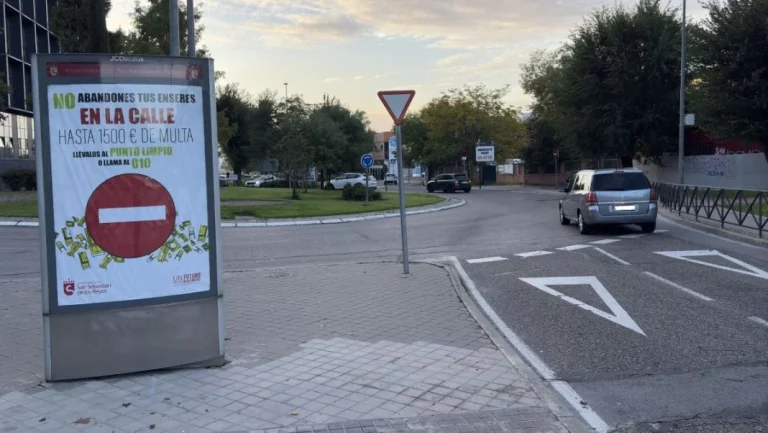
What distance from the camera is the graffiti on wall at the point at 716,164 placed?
1367 inches

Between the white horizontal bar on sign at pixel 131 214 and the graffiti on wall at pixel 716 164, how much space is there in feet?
115

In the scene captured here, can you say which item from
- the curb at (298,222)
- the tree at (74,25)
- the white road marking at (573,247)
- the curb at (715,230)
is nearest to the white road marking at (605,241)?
the white road marking at (573,247)

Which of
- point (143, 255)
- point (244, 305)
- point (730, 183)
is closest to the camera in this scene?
point (143, 255)

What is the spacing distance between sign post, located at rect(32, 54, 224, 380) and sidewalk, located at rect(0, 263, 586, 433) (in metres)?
0.33

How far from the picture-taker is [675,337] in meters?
7.01

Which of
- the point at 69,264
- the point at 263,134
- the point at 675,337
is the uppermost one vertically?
the point at 263,134

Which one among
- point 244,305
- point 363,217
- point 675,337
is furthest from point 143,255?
point 363,217

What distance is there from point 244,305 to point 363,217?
56.2 ft

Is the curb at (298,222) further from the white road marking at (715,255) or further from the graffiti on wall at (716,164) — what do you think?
the graffiti on wall at (716,164)

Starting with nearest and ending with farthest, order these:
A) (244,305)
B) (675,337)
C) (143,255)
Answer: (143,255), (675,337), (244,305)

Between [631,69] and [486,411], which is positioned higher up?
[631,69]

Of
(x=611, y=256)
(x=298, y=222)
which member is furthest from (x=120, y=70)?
(x=298, y=222)

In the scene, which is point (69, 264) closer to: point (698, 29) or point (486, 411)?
point (486, 411)

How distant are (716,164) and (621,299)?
31.0 metres
